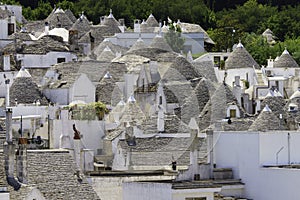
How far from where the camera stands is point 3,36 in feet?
193

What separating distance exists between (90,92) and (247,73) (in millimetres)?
13067

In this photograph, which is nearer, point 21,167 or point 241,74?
point 21,167

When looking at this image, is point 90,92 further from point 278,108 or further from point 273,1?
point 273,1

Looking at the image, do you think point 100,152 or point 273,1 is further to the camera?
point 273,1

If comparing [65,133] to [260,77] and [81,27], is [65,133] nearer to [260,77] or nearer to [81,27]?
[260,77]

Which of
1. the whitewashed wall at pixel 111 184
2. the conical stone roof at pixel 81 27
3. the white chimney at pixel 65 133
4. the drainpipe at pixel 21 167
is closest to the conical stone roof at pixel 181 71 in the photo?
the white chimney at pixel 65 133

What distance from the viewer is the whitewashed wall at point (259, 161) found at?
3403cm

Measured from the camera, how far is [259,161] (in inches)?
1375

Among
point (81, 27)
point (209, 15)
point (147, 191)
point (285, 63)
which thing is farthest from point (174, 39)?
point (147, 191)

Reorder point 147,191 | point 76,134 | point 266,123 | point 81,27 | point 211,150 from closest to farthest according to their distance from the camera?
point 147,191, point 211,150, point 76,134, point 266,123, point 81,27

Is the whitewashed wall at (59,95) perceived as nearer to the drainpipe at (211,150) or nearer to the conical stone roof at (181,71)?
the conical stone roof at (181,71)

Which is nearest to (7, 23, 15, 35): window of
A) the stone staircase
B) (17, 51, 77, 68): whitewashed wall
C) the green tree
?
(17, 51, 77, 68): whitewashed wall

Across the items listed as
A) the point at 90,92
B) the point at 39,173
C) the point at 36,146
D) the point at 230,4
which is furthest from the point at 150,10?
the point at 39,173

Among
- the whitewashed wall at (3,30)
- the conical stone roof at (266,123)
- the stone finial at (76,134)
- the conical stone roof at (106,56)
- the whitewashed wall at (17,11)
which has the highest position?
the whitewashed wall at (17,11)
